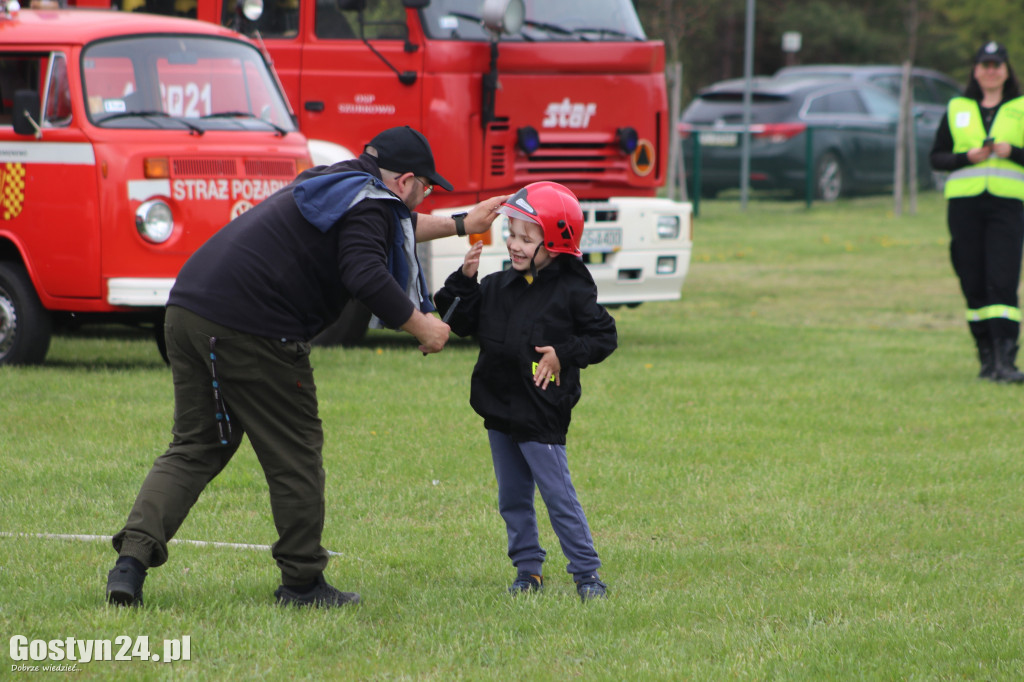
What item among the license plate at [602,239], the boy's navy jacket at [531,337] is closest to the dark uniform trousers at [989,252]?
the license plate at [602,239]

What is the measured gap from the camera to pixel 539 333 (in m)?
4.67

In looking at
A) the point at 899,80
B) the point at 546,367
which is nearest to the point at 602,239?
the point at 546,367

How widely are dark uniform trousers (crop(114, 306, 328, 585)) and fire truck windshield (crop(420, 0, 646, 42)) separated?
6.33m

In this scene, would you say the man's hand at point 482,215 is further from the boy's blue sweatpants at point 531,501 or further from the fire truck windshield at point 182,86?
the fire truck windshield at point 182,86

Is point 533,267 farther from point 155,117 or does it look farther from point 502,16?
point 502,16

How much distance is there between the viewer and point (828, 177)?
2417 cm

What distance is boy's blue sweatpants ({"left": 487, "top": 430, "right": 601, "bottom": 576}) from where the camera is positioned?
4.69 m

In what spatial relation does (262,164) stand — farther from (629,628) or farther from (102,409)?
(629,628)

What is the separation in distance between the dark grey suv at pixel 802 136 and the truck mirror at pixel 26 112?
15.2 metres

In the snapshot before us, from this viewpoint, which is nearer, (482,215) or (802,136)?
(482,215)

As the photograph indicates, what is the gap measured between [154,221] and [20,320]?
117cm

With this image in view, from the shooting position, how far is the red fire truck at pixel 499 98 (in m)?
10.3

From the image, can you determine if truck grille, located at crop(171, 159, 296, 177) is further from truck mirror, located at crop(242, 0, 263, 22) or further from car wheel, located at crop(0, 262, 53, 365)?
truck mirror, located at crop(242, 0, 263, 22)

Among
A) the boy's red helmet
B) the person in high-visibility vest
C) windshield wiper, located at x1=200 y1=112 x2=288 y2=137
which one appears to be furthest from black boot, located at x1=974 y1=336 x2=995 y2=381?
the boy's red helmet
